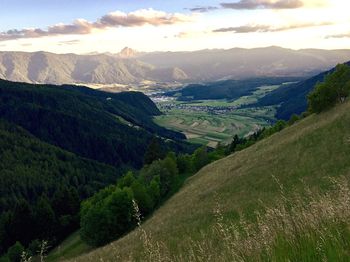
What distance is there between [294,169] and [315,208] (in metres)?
34.4

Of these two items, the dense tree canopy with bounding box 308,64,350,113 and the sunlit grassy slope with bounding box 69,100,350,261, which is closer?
the sunlit grassy slope with bounding box 69,100,350,261

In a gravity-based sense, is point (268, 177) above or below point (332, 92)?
below

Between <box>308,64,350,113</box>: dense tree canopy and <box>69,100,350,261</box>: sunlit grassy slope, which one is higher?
<box>308,64,350,113</box>: dense tree canopy

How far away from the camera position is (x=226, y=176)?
5419 cm

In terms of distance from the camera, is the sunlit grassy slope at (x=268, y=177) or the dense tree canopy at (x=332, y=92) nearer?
the sunlit grassy slope at (x=268, y=177)

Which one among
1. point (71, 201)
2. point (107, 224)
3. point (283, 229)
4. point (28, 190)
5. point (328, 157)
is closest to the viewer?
point (283, 229)

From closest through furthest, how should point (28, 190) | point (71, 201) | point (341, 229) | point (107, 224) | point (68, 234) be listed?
point (341, 229)
point (107, 224)
point (68, 234)
point (71, 201)
point (28, 190)

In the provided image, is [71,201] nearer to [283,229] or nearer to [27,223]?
[27,223]

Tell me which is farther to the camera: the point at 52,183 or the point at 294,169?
the point at 52,183

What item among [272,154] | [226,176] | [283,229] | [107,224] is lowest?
[107,224]

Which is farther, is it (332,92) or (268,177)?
(332,92)

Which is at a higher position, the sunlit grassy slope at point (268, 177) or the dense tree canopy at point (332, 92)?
the dense tree canopy at point (332, 92)

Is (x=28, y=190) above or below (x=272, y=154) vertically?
below

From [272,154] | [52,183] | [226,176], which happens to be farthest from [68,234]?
[52,183]
